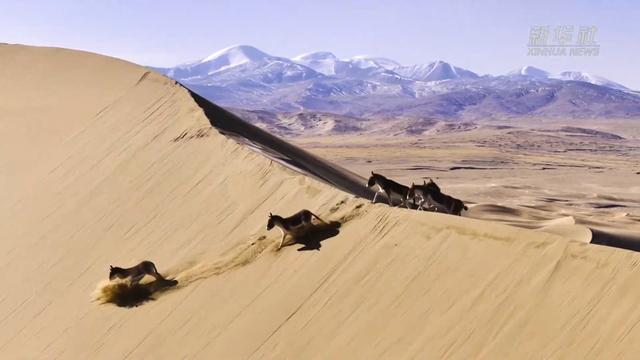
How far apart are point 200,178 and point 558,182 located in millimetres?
27851

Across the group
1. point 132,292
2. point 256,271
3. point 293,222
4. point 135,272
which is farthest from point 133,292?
point 293,222

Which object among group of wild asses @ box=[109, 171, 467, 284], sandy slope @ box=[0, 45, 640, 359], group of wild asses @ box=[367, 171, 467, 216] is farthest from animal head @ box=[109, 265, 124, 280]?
group of wild asses @ box=[367, 171, 467, 216]

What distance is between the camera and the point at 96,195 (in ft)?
32.2

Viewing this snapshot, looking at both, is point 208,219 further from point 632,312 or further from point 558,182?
point 558,182

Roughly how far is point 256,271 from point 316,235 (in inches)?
29.7

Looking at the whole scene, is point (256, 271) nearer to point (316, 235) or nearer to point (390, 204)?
point (316, 235)

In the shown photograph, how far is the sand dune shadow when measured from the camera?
7176mm

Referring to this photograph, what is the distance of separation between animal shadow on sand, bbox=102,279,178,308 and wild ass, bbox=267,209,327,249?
1.27 m

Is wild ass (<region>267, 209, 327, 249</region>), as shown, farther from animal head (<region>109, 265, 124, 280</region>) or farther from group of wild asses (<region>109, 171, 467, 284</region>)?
animal head (<region>109, 265, 124, 280</region>)

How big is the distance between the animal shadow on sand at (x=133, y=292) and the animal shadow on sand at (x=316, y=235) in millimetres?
1444

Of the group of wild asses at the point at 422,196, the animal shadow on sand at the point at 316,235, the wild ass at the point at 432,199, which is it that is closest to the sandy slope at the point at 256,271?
the animal shadow on sand at the point at 316,235

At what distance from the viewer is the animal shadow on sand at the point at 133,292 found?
717cm

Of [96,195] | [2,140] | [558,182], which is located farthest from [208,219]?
[558,182]

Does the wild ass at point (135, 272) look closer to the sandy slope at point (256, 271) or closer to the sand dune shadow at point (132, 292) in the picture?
the sand dune shadow at point (132, 292)
